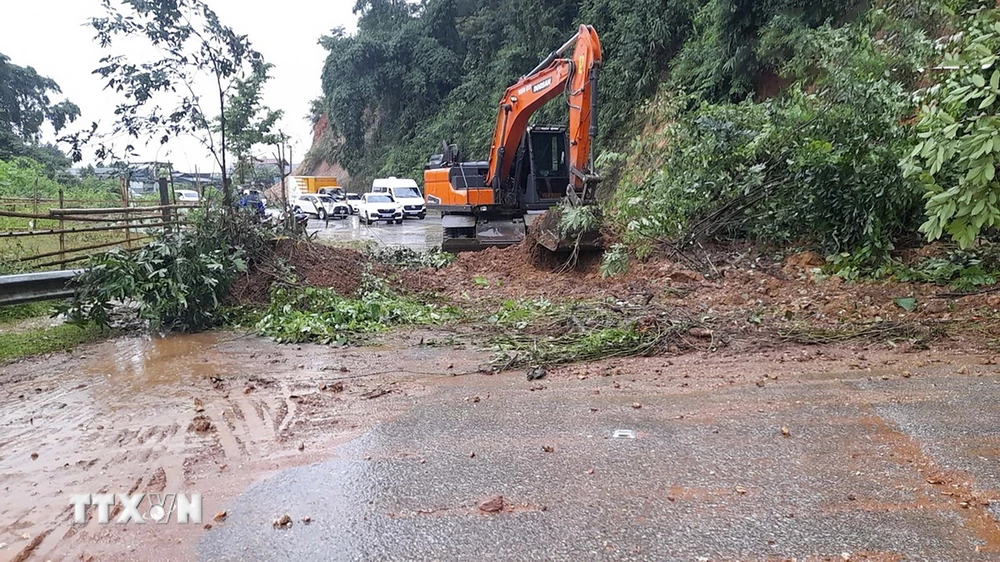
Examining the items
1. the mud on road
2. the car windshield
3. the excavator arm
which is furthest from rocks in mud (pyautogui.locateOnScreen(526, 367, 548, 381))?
the car windshield

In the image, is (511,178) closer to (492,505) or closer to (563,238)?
(563,238)

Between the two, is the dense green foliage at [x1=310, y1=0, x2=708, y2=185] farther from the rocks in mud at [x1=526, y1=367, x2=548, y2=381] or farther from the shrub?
the rocks in mud at [x1=526, y1=367, x2=548, y2=381]

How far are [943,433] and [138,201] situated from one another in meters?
24.0

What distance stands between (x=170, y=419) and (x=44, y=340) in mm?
3846

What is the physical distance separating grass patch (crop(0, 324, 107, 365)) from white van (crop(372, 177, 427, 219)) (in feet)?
83.4

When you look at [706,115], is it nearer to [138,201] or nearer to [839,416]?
[839,416]

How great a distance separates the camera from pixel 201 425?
15.0ft

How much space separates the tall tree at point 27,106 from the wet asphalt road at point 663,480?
4720 centimetres

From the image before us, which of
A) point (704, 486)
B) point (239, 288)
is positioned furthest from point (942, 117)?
point (239, 288)

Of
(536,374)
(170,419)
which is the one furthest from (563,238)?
(170,419)

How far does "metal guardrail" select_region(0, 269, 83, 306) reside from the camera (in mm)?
7449

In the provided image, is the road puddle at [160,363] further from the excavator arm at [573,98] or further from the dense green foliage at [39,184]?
the dense green foliage at [39,184]

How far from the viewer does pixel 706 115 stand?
408 inches

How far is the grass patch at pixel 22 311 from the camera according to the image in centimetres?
827
